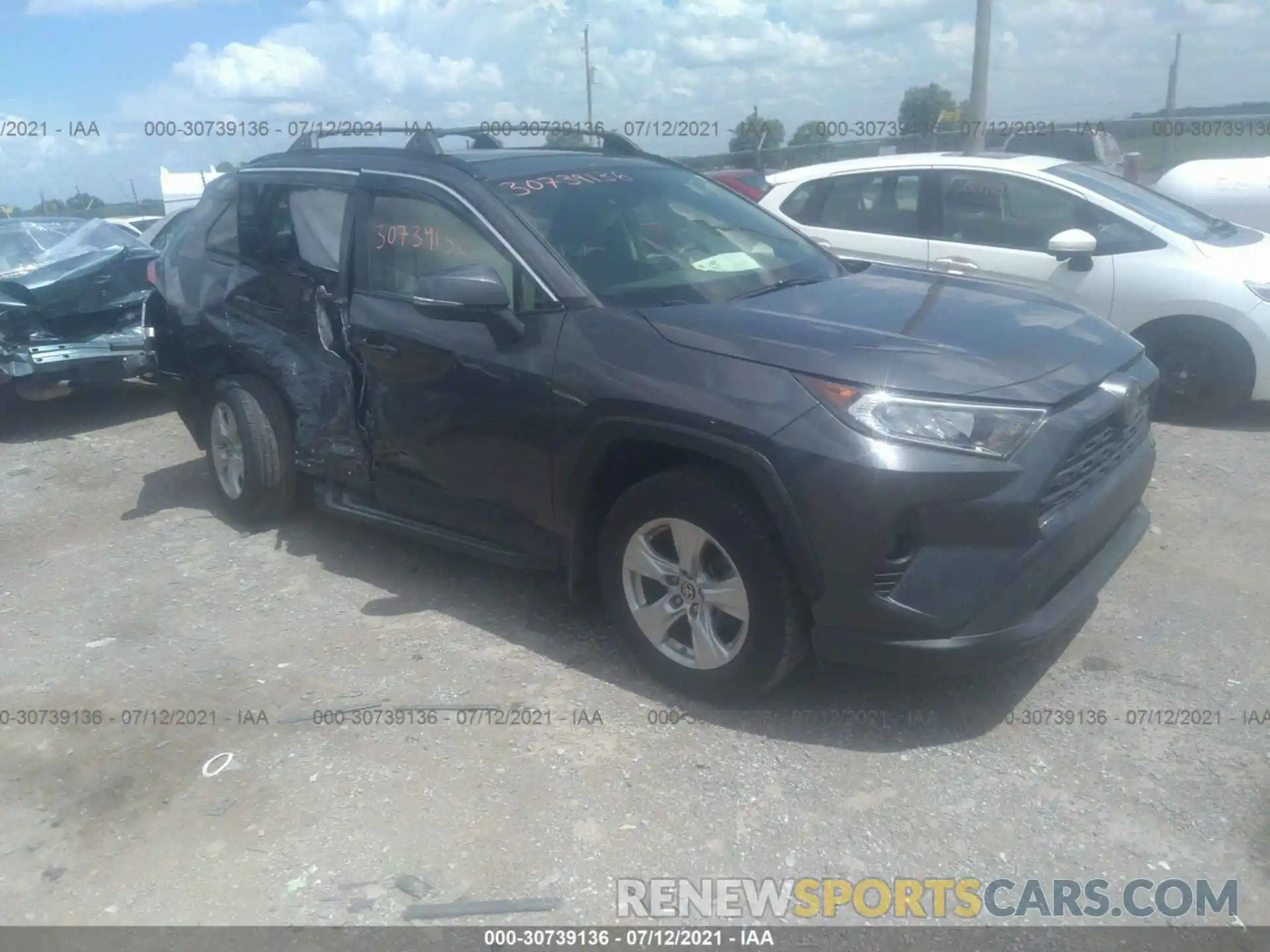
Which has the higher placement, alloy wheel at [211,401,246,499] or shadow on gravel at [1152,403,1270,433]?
alloy wheel at [211,401,246,499]

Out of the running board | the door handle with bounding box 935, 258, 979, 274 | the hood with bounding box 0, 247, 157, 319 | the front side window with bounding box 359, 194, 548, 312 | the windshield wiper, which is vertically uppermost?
the front side window with bounding box 359, 194, 548, 312

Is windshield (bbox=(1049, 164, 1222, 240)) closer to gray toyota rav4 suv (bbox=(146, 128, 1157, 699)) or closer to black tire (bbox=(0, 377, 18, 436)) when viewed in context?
gray toyota rav4 suv (bbox=(146, 128, 1157, 699))

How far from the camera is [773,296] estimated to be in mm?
4039

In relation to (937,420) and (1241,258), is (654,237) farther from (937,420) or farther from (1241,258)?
(1241,258)

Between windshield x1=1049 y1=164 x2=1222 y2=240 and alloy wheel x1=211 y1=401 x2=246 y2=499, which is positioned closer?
alloy wheel x1=211 y1=401 x2=246 y2=499

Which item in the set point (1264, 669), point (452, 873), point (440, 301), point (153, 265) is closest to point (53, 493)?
point (153, 265)

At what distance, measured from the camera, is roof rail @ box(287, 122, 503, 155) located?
4734 millimetres

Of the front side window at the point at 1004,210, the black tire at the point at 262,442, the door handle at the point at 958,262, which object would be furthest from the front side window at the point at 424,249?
the front side window at the point at 1004,210

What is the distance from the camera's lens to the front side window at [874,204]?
7.20 metres

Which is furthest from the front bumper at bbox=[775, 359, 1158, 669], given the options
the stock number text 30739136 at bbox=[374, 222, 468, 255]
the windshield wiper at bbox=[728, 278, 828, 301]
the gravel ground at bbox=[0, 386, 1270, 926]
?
the stock number text 30739136 at bbox=[374, 222, 468, 255]

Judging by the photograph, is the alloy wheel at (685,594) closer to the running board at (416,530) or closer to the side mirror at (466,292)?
the running board at (416,530)

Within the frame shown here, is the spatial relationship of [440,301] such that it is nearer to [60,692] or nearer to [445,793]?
[445,793]

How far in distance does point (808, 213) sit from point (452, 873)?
5698 mm

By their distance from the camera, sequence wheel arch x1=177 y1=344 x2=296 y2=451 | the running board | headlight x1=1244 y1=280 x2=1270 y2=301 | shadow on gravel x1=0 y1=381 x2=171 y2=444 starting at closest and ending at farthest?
the running board < wheel arch x1=177 y1=344 x2=296 y2=451 < headlight x1=1244 y1=280 x2=1270 y2=301 < shadow on gravel x1=0 y1=381 x2=171 y2=444
